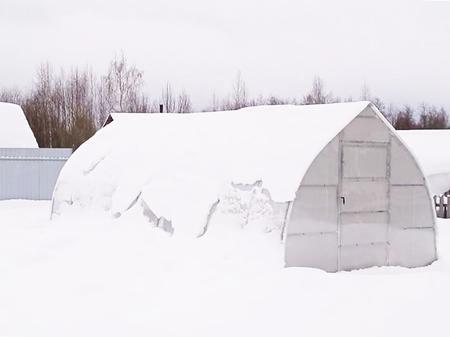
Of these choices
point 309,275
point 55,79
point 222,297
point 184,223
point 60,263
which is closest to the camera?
point 222,297

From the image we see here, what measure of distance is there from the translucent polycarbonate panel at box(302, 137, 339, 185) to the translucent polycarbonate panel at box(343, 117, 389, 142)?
291mm

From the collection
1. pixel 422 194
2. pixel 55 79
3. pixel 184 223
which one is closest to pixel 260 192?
pixel 184 223

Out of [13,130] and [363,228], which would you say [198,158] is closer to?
[363,228]

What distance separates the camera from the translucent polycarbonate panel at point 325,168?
770 cm

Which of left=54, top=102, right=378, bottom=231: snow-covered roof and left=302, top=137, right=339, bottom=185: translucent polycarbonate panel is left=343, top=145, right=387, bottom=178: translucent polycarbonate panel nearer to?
left=302, top=137, right=339, bottom=185: translucent polycarbonate panel

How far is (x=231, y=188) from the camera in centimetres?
843

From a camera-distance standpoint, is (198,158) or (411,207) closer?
(411,207)

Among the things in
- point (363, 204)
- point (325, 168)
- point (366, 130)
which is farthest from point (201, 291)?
point (366, 130)

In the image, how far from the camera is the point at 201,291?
6.67 meters

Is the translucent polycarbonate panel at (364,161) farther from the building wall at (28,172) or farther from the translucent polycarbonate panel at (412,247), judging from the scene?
the building wall at (28,172)

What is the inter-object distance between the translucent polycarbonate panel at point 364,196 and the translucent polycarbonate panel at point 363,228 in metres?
0.10

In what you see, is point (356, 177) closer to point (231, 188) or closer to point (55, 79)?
point (231, 188)

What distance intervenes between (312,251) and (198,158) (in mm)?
2777

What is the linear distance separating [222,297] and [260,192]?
1.97 meters
